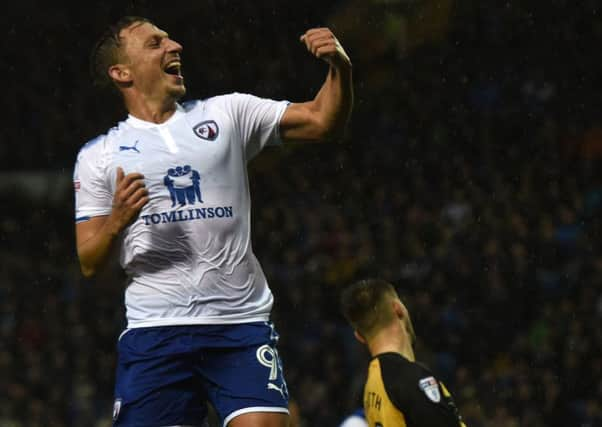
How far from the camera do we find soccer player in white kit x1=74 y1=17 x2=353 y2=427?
12.8ft

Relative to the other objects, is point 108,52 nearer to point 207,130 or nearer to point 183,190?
point 207,130

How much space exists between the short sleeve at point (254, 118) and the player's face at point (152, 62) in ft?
0.71

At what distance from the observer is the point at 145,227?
398cm

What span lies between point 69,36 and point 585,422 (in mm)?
9612

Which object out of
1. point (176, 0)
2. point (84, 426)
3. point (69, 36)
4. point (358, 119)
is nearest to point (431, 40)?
point (358, 119)

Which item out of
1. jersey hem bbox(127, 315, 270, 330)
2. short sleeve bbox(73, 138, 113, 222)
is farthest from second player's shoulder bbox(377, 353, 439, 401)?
short sleeve bbox(73, 138, 113, 222)

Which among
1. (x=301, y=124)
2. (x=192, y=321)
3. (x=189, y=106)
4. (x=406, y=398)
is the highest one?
(x=189, y=106)

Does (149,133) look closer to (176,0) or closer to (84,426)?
(84,426)

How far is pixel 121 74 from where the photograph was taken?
4270 mm

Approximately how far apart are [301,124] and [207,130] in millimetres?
341

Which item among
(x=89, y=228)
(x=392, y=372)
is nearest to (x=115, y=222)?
(x=89, y=228)

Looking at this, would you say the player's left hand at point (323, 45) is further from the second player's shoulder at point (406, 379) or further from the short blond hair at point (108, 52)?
the second player's shoulder at point (406, 379)

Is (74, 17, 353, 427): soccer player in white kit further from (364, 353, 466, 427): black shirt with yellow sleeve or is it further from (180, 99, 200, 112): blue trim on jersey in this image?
(364, 353, 466, 427): black shirt with yellow sleeve

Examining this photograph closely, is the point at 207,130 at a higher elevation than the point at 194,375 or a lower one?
higher
